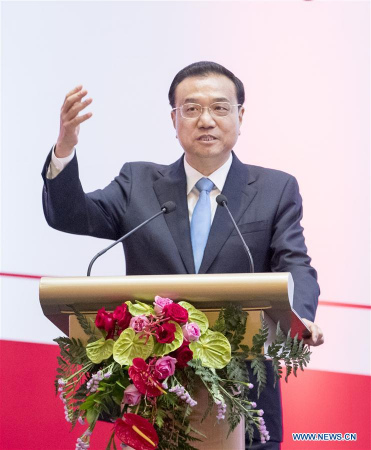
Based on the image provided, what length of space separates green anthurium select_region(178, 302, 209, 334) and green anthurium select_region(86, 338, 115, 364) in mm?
179

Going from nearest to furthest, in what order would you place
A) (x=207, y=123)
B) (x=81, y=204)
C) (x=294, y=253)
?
(x=294, y=253) < (x=81, y=204) < (x=207, y=123)

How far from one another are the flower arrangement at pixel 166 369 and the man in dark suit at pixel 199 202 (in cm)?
49

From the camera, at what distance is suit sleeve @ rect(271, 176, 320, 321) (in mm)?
2277

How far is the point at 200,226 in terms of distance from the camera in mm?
2566

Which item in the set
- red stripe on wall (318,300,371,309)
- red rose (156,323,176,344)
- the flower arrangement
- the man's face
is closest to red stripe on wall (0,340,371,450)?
red stripe on wall (318,300,371,309)

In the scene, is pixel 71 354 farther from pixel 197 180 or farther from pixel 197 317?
pixel 197 180

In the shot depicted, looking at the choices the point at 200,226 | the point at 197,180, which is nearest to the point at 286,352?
the point at 200,226

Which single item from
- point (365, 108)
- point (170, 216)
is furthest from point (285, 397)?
point (365, 108)

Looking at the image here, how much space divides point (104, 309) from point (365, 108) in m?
1.79

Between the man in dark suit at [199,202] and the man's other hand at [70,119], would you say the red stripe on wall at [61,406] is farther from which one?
the man's other hand at [70,119]

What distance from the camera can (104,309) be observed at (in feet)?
5.94

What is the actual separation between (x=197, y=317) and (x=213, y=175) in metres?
1.04

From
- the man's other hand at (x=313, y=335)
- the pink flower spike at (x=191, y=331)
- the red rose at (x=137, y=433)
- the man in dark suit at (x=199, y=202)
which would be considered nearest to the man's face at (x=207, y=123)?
the man in dark suit at (x=199, y=202)

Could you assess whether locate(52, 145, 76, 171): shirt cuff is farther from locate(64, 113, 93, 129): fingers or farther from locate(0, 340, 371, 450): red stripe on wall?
locate(0, 340, 371, 450): red stripe on wall
